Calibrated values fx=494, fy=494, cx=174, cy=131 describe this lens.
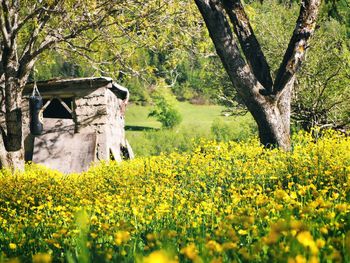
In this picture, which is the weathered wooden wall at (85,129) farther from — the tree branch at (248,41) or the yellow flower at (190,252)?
the yellow flower at (190,252)

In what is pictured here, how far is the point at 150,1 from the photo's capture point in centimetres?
1427

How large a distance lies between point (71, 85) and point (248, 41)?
11545mm

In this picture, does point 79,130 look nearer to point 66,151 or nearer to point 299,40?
point 66,151

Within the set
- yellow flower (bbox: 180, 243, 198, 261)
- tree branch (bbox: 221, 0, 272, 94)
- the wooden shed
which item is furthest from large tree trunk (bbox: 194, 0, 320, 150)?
the wooden shed

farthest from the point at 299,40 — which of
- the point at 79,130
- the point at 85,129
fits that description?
the point at 79,130

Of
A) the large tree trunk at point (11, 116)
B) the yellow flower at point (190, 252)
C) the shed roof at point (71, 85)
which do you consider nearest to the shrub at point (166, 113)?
the shed roof at point (71, 85)

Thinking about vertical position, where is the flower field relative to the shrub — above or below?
above

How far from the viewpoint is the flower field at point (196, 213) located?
7.65 feet

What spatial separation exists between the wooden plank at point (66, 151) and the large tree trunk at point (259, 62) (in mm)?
10242

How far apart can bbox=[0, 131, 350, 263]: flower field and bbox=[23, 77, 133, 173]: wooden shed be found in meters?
8.67

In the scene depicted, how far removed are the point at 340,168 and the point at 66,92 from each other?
635 inches

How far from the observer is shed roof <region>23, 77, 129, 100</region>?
2014cm

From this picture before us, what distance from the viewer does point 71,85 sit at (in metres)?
20.5

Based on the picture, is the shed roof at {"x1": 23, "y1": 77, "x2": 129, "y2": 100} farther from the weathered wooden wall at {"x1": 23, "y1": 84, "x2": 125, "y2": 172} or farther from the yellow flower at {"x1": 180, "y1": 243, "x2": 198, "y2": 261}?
the yellow flower at {"x1": 180, "y1": 243, "x2": 198, "y2": 261}
